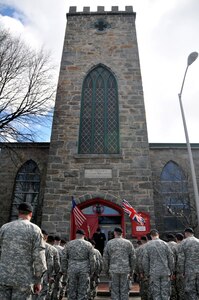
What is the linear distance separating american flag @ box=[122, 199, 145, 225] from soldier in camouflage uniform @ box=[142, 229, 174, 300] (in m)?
4.36

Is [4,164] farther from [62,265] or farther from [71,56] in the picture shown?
[62,265]

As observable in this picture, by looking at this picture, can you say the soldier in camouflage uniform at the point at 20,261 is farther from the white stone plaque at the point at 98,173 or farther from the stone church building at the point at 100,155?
the white stone plaque at the point at 98,173

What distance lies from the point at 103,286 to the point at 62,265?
4042mm

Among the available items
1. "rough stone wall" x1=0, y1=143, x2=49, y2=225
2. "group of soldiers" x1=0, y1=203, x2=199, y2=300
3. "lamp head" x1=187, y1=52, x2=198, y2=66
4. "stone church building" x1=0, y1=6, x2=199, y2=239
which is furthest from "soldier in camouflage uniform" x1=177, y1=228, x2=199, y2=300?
"rough stone wall" x1=0, y1=143, x2=49, y2=225

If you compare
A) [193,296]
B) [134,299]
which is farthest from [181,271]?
[134,299]

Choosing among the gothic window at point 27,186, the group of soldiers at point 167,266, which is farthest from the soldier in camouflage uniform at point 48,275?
the gothic window at point 27,186

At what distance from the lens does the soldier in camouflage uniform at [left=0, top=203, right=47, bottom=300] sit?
3.57 metres

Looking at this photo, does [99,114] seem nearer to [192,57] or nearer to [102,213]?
[102,213]

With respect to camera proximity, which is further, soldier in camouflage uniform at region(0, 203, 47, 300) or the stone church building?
the stone church building

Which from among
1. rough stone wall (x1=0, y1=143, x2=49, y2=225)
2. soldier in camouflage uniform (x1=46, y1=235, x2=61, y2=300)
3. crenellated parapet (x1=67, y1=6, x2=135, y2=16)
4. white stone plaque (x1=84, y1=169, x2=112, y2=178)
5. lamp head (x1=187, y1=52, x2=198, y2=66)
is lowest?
soldier in camouflage uniform (x1=46, y1=235, x2=61, y2=300)

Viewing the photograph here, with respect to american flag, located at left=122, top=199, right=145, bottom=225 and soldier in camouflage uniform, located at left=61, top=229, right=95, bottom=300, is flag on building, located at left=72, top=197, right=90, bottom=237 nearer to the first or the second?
american flag, located at left=122, top=199, right=145, bottom=225

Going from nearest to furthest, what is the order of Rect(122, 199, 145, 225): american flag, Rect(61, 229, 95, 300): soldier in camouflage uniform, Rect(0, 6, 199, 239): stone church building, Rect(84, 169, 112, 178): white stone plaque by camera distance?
Rect(61, 229, 95, 300): soldier in camouflage uniform, Rect(122, 199, 145, 225): american flag, Rect(0, 6, 199, 239): stone church building, Rect(84, 169, 112, 178): white stone plaque

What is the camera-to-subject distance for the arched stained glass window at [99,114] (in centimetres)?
1298

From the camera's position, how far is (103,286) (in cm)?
959
